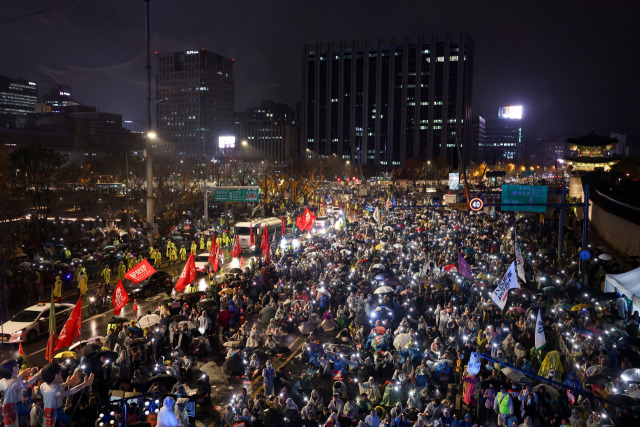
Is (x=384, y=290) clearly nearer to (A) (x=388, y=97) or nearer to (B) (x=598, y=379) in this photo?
(B) (x=598, y=379)

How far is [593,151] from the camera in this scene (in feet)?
210

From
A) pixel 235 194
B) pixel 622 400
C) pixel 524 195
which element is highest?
pixel 524 195

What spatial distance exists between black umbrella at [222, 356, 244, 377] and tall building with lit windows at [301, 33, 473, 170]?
11705cm

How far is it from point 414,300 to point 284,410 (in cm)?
894

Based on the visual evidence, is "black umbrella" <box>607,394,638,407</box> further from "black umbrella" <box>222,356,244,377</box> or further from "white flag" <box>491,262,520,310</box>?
"black umbrella" <box>222,356,244,377</box>

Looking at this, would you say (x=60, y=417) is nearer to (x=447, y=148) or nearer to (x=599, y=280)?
(x=599, y=280)

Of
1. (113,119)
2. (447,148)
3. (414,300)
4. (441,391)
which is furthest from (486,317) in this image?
(113,119)

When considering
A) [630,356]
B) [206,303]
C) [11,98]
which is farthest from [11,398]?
[11,98]

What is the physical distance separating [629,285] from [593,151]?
55729 millimetres

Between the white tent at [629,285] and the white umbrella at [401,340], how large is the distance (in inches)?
291

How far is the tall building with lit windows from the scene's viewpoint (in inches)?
5197

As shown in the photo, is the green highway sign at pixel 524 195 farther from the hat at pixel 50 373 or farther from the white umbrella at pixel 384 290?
the hat at pixel 50 373

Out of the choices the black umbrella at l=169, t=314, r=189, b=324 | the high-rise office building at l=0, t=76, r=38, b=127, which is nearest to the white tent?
the black umbrella at l=169, t=314, r=189, b=324

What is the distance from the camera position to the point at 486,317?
1609 centimetres
